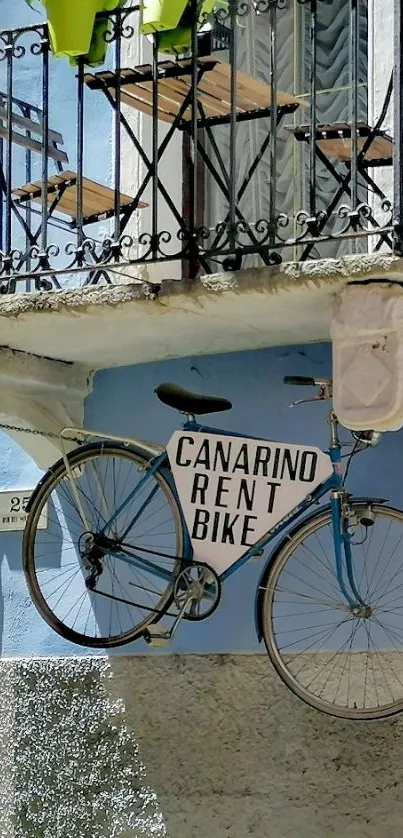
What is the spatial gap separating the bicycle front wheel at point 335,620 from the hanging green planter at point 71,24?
2.19 m

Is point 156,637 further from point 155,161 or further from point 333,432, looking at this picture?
point 155,161

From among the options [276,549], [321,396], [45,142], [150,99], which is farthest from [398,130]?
[276,549]

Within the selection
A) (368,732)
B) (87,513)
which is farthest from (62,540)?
(368,732)

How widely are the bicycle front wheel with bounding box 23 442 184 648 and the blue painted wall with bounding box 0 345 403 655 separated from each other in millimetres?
181

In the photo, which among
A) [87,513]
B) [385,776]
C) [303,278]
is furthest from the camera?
[87,513]

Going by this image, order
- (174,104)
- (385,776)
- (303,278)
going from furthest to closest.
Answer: (174,104) < (385,776) < (303,278)

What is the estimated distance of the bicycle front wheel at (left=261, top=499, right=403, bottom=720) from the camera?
635 cm

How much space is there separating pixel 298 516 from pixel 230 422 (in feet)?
2.50

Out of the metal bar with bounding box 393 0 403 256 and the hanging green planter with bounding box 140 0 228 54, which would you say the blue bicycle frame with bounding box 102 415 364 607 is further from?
the hanging green planter with bounding box 140 0 228 54

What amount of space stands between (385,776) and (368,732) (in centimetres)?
20

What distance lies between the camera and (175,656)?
704 cm

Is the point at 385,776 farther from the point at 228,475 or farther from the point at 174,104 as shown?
the point at 174,104

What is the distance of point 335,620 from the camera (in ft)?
21.7

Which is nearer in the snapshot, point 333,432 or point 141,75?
point 333,432
